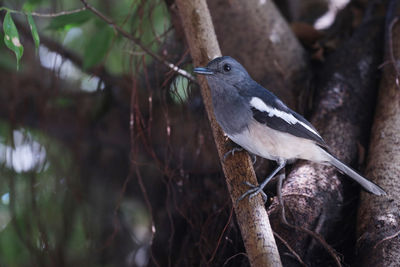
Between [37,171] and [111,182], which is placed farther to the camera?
[111,182]

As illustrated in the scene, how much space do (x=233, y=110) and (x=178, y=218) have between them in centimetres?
150

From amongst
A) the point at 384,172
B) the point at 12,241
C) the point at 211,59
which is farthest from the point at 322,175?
the point at 12,241

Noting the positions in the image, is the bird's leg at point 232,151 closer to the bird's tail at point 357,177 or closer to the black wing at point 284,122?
the black wing at point 284,122

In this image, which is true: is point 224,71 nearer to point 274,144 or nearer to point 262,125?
point 262,125

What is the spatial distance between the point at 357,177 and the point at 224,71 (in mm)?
1225

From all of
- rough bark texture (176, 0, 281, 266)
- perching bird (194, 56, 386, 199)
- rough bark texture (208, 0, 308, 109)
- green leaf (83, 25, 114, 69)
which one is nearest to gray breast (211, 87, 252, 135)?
perching bird (194, 56, 386, 199)

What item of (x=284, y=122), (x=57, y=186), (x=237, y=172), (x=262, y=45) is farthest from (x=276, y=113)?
(x=57, y=186)

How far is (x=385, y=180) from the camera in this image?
9.93 ft

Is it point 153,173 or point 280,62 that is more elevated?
point 280,62

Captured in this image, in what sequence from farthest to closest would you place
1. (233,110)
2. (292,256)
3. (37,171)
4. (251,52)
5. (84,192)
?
(84,192) → (37,171) → (251,52) → (233,110) → (292,256)

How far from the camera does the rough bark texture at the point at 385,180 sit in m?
2.60

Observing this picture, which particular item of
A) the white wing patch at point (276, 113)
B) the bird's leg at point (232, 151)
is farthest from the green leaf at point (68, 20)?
the bird's leg at point (232, 151)

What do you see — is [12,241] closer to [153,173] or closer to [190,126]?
[153,173]

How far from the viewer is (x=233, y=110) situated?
3012mm
